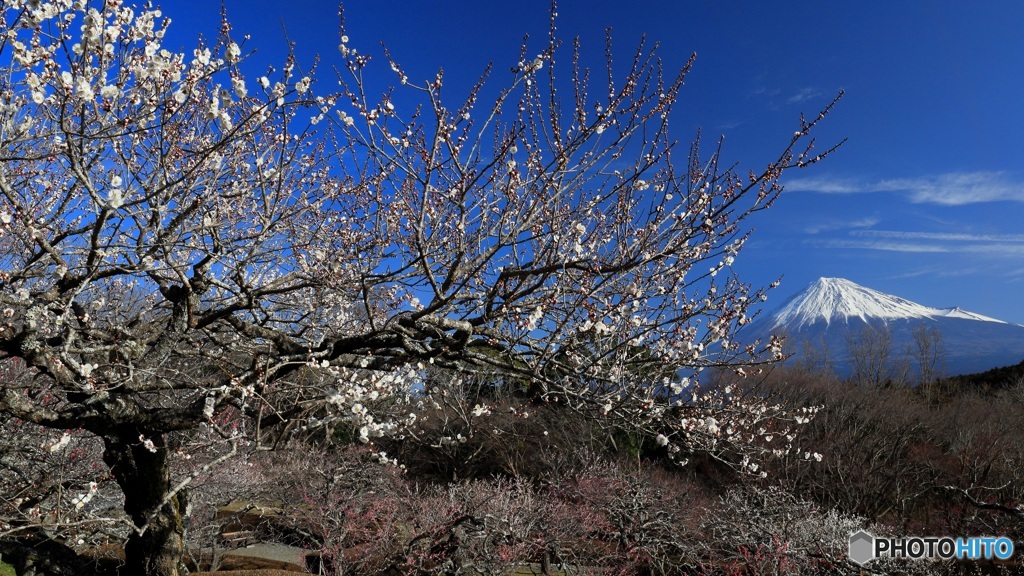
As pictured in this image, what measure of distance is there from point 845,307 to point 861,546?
178 metres

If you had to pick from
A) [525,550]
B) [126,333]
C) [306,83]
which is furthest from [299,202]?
[525,550]

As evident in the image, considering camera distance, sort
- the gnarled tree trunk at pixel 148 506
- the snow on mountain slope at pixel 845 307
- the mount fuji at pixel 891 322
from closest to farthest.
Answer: the gnarled tree trunk at pixel 148 506 < the mount fuji at pixel 891 322 < the snow on mountain slope at pixel 845 307

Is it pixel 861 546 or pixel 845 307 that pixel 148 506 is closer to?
pixel 861 546

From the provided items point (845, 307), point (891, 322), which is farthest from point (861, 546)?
point (891, 322)

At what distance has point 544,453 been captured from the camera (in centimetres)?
2014

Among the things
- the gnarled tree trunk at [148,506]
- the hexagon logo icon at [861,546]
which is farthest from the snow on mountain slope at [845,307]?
the gnarled tree trunk at [148,506]

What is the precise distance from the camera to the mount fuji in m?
146

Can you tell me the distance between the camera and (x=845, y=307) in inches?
6476

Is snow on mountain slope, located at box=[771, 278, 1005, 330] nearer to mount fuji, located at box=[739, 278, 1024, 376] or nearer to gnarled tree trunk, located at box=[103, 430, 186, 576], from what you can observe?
mount fuji, located at box=[739, 278, 1024, 376]

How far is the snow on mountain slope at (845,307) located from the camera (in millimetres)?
161625

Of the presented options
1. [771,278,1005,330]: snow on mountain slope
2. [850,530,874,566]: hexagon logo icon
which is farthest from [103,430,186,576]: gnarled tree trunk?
[771,278,1005,330]: snow on mountain slope

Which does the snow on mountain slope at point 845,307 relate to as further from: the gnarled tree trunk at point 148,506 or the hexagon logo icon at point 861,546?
the gnarled tree trunk at point 148,506

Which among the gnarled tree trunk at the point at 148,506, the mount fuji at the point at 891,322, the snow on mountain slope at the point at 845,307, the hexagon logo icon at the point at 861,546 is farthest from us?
the snow on mountain slope at the point at 845,307

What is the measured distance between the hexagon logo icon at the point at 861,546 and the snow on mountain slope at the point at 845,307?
6195 inches
